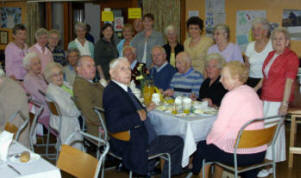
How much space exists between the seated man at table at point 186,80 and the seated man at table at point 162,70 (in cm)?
31

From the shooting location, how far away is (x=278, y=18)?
566cm

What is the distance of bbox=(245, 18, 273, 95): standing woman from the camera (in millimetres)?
3914

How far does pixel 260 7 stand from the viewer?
18.9 feet

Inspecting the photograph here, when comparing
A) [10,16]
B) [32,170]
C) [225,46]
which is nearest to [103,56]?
[225,46]

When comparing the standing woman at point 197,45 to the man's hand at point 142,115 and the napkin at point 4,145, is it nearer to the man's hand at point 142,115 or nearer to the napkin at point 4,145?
the man's hand at point 142,115

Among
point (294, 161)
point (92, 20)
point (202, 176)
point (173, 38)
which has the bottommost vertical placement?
point (294, 161)

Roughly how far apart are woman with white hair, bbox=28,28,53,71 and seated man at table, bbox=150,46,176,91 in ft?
5.57

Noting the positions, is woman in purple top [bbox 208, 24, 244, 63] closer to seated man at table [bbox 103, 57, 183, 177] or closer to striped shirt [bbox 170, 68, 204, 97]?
striped shirt [bbox 170, 68, 204, 97]

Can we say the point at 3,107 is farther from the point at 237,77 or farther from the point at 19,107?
the point at 237,77

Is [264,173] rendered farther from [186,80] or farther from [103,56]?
[103,56]

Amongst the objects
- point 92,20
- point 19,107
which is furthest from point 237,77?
point 92,20

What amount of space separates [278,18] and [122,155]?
3.84 metres

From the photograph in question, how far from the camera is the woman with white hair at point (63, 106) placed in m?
3.67

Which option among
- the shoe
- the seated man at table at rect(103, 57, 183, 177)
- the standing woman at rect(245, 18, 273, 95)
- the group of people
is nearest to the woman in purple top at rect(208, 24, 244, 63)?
the group of people
